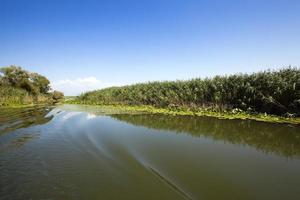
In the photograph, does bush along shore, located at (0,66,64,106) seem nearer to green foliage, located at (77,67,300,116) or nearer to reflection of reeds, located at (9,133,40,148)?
green foliage, located at (77,67,300,116)

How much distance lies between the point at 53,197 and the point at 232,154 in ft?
19.0

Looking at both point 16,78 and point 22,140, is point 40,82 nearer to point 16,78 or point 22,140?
point 16,78

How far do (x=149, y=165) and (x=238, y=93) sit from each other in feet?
45.9

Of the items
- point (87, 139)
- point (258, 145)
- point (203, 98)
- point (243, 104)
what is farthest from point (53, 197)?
point (203, 98)

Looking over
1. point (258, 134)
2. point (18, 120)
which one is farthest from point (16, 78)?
point (258, 134)

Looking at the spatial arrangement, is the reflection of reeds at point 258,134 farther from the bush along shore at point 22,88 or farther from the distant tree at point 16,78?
the distant tree at point 16,78

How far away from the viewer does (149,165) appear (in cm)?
643

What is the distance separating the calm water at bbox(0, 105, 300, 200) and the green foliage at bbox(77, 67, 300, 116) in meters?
5.20

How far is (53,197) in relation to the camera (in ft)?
15.3

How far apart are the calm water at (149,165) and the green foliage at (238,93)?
17.0ft

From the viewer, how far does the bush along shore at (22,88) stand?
35987 mm

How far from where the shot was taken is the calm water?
16.0ft

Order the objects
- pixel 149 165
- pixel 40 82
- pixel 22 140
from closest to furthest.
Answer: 1. pixel 149 165
2. pixel 22 140
3. pixel 40 82

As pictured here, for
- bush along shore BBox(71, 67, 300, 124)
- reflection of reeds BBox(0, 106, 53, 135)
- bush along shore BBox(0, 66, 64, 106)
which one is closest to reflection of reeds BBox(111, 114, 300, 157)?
bush along shore BBox(71, 67, 300, 124)
